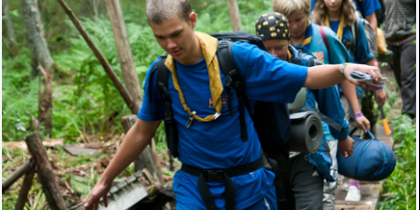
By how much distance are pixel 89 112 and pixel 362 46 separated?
5.22m

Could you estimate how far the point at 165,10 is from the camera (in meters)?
2.96

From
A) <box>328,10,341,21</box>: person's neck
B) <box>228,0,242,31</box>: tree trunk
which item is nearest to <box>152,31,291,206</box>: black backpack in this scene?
<box>328,10,341,21</box>: person's neck

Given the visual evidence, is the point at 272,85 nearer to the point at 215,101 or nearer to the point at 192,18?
the point at 215,101

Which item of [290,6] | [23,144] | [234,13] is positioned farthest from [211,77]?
[234,13]

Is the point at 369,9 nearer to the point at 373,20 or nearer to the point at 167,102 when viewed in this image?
the point at 373,20

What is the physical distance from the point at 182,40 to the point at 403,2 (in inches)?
259

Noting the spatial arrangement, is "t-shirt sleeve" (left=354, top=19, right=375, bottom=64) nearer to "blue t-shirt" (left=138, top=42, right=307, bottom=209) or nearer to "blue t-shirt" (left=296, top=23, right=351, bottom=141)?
"blue t-shirt" (left=296, top=23, right=351, bottom=141)

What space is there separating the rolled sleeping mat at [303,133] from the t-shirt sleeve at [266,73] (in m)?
0.64

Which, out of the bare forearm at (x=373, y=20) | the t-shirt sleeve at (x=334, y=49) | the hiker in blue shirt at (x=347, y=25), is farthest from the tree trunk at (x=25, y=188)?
the bare forearm at (x=373, y=20)

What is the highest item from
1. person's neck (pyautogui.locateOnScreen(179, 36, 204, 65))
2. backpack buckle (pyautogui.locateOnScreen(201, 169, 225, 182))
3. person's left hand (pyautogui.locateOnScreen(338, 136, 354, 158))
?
person's neck (pyautogui.locateOnScreen(179, 36, 204, 65))

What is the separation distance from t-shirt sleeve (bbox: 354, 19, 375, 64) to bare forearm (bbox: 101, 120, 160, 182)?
3035 mm

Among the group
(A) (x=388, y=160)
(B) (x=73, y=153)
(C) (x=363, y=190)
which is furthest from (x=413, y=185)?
(B) (x=73, y=153)

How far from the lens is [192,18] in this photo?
3117 mm

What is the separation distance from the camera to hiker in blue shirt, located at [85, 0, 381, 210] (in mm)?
2998
